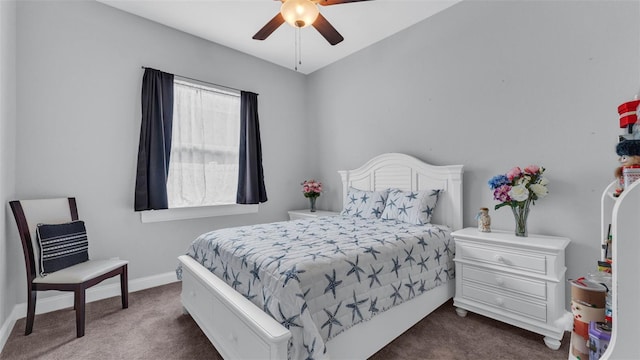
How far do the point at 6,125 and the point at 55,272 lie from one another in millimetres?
1153

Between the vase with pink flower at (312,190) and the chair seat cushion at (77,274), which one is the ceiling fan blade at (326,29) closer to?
the vase with pink flower at (312,190)

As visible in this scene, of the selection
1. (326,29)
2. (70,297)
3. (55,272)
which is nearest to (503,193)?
(326,29)

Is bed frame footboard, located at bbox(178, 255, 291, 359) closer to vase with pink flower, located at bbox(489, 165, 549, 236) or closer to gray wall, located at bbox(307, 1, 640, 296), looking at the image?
vase with pink flower, located at bbox(489, 165, 549, 236)

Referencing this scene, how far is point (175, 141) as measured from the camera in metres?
3.09

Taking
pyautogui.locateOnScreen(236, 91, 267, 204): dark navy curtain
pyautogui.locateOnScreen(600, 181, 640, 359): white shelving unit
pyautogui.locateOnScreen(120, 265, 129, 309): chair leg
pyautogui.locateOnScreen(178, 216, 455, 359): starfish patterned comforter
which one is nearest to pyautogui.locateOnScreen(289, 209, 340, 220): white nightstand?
pyautogui.locateOnScreen(236, 91, 267, 204): dark navy curtain

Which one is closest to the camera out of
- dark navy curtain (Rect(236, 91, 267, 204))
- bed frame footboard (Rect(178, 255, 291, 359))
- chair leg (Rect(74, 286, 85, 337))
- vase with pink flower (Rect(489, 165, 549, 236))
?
bed frame footboard (Rect(178, 255, 291, 359))

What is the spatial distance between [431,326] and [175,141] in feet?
10.2

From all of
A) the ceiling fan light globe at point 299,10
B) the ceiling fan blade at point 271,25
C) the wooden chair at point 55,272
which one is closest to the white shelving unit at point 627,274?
the ceiling fan light globe at point 299,10

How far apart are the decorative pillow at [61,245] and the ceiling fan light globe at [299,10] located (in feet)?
7.84

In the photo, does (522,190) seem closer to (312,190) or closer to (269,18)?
(312,190)

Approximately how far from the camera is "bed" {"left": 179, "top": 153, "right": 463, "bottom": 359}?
1.29 meters

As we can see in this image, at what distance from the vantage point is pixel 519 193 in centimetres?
202

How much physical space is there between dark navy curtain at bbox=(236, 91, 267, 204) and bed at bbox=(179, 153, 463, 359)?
118 centimetres

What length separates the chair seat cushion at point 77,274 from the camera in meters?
1.95
